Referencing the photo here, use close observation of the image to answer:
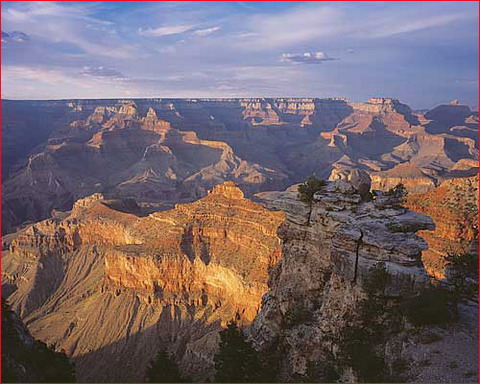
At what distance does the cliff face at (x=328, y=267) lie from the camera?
19500mm

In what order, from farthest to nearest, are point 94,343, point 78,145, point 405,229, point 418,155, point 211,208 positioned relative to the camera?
point 418,155
point 78,145
point 211,208
point 94,343
point 405,229

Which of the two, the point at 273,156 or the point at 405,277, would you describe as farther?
the point at 273,156

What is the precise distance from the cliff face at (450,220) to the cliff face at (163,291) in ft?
46.9

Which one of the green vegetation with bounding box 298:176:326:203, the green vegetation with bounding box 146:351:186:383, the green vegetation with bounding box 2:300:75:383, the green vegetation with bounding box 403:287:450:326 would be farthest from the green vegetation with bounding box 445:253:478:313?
the green vegetation with bounding box 2:300:75:383

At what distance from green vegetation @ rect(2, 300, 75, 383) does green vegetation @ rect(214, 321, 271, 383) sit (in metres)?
8.32

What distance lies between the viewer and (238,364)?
21.2m

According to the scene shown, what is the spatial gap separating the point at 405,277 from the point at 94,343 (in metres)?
36.0

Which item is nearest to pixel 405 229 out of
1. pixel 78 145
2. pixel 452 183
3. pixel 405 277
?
pixel 405 277

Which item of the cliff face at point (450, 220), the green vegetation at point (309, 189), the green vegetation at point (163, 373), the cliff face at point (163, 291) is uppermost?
the green vegetation at point (309, 189)

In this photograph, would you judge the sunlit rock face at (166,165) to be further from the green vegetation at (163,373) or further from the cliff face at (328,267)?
the green vegetation at (163,373)

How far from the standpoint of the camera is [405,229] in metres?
20.4

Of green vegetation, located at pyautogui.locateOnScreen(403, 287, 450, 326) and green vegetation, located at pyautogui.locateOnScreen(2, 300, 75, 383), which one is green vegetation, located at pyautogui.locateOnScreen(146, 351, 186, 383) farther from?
green vegetation, located at pyautogui.locateOnScreen(403, 287, 450, 326)

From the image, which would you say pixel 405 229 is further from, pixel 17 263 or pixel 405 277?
A: pixel 17 263

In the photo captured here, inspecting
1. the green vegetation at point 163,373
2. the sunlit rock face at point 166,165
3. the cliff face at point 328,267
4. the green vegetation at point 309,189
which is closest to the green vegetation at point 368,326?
the cliff face at point 328,267
